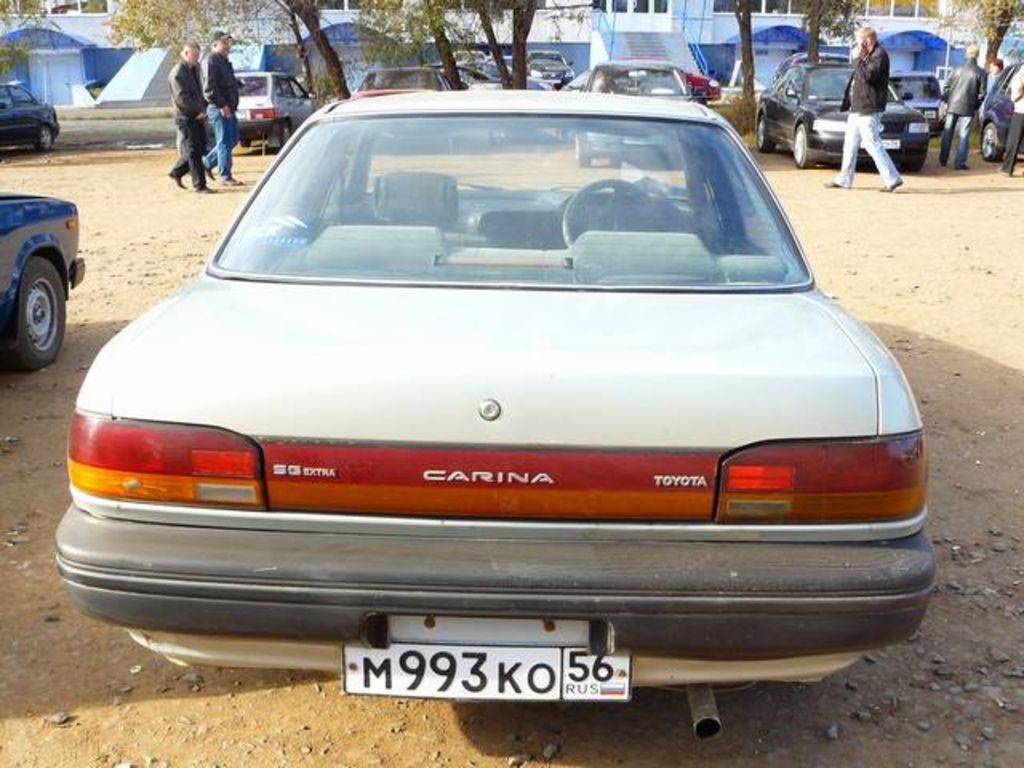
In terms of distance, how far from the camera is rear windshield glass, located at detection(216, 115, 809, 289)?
313 centimetres

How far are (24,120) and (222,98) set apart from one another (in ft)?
33.1

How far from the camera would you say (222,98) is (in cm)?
1463

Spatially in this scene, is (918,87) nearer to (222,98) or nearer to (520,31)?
(520,31)

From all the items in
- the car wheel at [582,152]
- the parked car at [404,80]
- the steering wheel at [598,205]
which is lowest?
the parked car at [404,80]

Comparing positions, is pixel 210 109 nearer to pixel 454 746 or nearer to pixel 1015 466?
pixel 1015 466

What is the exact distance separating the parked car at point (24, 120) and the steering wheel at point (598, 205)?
21.8m

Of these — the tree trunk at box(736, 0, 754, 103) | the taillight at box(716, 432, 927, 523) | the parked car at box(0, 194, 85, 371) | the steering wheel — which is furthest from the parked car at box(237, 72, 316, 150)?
the taillight at box(716, 432, 927, 523)

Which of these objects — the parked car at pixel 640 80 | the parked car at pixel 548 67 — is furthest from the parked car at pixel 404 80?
the parked car at pixel 548 67

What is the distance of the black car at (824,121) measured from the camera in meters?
15.6

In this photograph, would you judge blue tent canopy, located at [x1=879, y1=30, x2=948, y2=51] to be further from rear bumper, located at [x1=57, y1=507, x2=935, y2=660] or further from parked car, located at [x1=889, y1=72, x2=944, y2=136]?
rear bumper, located at [x1=57, y1=507, x2=935, y2=660]

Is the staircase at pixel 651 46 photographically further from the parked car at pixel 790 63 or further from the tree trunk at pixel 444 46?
the tree trunk at pixel 444 46

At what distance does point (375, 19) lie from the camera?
2161 centimetres

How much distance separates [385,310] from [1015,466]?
132 inches

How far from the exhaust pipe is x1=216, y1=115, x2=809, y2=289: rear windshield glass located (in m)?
1.07
